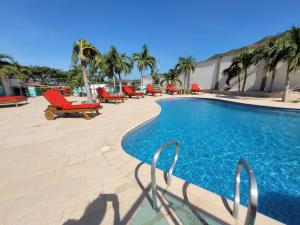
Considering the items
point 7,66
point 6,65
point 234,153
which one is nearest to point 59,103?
point 234,153

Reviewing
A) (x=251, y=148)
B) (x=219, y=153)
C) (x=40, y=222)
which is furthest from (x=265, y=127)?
(x=40, y=222)

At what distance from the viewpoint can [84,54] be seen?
1018cm

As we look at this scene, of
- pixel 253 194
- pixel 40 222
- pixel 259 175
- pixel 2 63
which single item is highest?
pixel 2 63

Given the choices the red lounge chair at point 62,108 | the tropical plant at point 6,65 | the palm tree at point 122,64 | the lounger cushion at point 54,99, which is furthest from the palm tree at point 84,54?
the tropical plant at point 6,65

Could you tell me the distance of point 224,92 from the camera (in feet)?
66.8

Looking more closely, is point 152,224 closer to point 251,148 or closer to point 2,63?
point 251,148

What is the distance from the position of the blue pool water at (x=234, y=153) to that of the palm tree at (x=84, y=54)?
→ 20.7 feet

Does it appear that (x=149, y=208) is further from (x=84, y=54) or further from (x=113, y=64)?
(x=113, y=64)

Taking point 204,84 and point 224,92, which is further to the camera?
point 204,84

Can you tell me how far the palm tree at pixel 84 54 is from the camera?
Answer: 31.1ft

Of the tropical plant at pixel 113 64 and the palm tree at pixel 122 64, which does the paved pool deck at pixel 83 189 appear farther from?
the palm tree at pixel 122 64

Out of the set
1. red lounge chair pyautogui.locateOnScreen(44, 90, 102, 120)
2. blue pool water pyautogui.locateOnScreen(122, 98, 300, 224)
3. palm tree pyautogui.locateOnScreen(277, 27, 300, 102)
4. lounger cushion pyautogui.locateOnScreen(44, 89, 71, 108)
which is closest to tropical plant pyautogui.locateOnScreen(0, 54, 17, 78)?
lounger cushion pyautogui.locateOnScreen(44, 89, 71, 108)

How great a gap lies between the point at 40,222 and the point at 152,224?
4.69 feet

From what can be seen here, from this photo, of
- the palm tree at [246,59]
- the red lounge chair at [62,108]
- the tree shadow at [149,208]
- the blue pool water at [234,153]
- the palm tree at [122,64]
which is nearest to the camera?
the tree shadow at [149,208]
